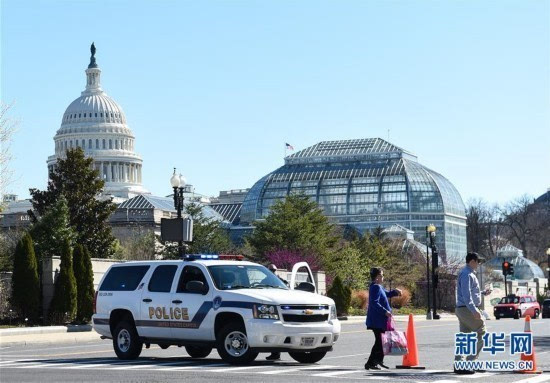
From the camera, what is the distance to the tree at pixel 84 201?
76.8 metres

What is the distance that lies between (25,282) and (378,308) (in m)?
22.2

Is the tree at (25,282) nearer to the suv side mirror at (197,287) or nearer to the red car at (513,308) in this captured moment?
the suv side mirror at (197,287)

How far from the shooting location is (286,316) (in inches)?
802

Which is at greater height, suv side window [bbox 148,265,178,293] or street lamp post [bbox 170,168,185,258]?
street lamp post [bbox 170,168,185,258]

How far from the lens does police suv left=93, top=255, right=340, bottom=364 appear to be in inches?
801

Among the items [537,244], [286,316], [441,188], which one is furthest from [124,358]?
[537,244]

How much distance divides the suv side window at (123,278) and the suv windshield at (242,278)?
172 cm

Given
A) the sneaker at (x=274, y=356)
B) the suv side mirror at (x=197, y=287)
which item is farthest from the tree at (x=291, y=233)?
the suv side mirror at (x=197, y=287)

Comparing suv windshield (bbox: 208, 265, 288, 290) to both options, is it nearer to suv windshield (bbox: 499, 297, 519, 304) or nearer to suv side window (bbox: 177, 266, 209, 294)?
suv side window (bbox: 177, 266, 209, 294)

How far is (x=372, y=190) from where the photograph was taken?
527 ft

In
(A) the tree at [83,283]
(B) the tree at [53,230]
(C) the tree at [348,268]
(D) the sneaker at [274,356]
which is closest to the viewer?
(D) the sneaker at [274,356]

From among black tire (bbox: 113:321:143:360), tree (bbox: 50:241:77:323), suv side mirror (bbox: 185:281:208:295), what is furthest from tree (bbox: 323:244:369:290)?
suv side mirror (bbox: 185:281:208:295)

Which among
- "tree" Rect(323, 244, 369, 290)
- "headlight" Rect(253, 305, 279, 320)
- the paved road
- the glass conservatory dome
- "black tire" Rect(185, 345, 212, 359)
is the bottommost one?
the paved road

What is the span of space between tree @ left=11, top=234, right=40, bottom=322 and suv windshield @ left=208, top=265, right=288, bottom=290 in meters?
19.0
